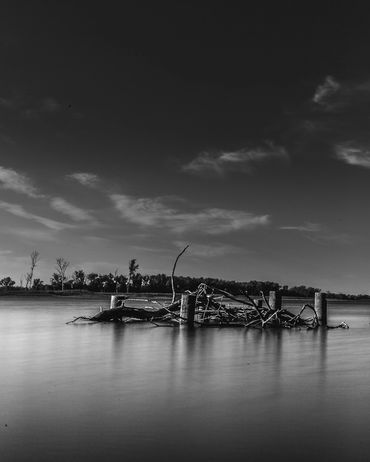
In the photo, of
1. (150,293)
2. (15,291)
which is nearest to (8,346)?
(15,291)

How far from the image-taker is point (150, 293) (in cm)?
11638

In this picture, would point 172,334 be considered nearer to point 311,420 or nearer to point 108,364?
point 108,364

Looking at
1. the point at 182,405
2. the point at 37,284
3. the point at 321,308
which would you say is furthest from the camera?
the point at 37,284

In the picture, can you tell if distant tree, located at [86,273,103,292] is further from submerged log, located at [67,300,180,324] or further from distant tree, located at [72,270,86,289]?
submerged log, located at [67,300,180,324]

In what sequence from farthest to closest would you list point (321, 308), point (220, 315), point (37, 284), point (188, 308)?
point (37, 284) < point (321, 308) < point (220, 315) < point (188, 308)

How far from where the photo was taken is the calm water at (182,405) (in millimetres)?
4148

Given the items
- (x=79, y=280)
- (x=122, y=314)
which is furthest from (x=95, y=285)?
(x=122, y=314)

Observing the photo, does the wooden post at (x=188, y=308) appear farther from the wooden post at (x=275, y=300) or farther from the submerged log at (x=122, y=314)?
the wooden post at (x=275, y=300)

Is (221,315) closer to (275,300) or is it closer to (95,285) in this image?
(275,300)

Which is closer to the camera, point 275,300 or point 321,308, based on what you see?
point 275,300

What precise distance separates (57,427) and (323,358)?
8032mm

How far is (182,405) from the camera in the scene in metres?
5.88

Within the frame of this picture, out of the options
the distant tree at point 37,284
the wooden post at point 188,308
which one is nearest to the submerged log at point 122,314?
the wooden post at point 188,308

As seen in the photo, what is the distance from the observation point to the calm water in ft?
13.6
